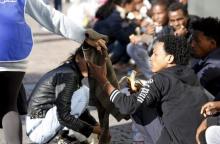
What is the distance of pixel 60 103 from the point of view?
4117 millimetres

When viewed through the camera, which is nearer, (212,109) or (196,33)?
(212,109)

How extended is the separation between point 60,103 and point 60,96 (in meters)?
0.05

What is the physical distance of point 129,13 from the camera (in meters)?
8.05

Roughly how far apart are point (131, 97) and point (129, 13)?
4592 millimetres

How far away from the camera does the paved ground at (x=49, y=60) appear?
4977 millimetres

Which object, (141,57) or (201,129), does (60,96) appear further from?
(141,57)

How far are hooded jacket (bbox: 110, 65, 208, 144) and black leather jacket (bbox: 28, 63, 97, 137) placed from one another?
64 centimetres

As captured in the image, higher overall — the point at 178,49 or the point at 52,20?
the point at 52,20

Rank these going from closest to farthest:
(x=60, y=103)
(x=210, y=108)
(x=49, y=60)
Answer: (x=210, y=108), (x=60, y=103), (x=49, y=60)

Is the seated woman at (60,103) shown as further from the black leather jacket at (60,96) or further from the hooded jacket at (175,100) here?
the hooded jacket at (175,100)

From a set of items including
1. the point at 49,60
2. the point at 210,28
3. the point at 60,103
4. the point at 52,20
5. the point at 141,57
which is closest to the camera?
the point at 52,20

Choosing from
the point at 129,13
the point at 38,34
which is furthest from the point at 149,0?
the point at 38,34

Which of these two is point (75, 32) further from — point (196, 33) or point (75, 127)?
point (196, 33)

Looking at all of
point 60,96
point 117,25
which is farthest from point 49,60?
point 60,96
